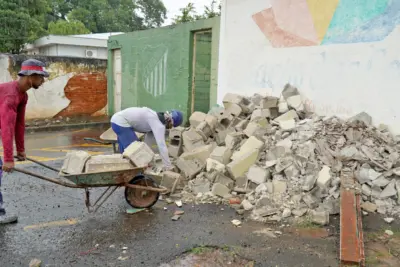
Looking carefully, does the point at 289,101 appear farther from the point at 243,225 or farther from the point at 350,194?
the point at 243,225

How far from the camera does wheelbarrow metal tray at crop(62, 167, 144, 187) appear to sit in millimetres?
4414

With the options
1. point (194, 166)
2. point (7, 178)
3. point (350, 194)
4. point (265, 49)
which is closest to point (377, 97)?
point (350, 194)

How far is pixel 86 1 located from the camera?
4325 cm

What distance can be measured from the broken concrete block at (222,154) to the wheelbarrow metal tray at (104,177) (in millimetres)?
1853

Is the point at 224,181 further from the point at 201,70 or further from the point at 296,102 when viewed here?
the point at 201,70

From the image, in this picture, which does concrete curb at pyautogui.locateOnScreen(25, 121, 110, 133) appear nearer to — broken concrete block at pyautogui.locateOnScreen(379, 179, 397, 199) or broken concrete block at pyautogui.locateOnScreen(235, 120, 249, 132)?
broken concrete block at pyautogui.locateOnScreen(235, 120, 249, 132)

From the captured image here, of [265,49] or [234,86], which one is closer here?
[265,49]

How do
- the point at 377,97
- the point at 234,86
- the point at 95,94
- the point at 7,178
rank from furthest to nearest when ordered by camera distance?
the point at 95,94, the point at 234,86, the point at 7,178, the point at 377,97

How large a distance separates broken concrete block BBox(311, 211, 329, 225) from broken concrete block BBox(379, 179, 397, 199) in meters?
1.13

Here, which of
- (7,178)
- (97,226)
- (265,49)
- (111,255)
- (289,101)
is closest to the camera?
(111,255)

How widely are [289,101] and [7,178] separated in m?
5.58

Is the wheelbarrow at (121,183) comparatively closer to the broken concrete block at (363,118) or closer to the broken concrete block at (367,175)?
the broken concrete block at (367,175)

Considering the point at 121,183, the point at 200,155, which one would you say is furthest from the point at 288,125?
the point at 121,183

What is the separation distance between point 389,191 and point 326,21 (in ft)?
11.3
